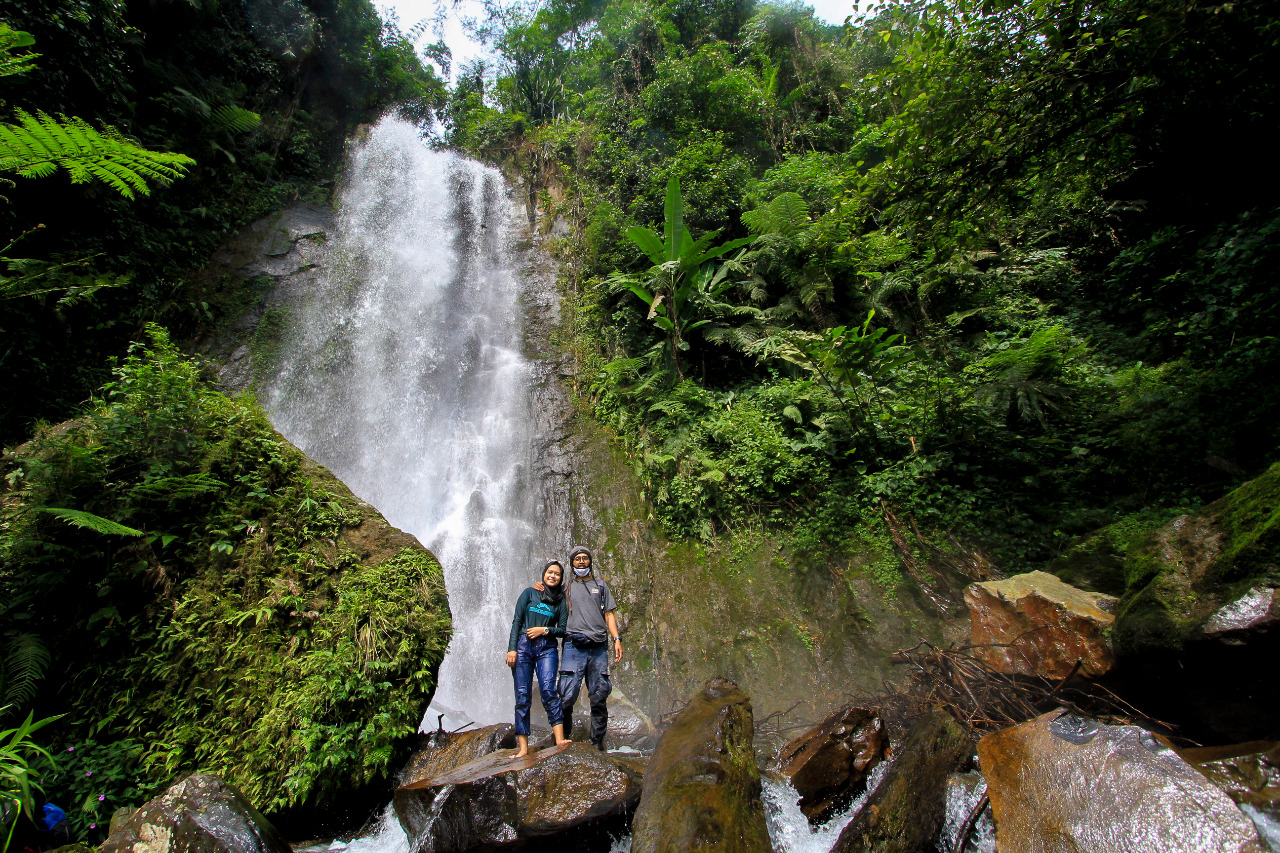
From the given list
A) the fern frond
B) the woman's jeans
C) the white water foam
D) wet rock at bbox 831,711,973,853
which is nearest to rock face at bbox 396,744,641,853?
the woman's jeans

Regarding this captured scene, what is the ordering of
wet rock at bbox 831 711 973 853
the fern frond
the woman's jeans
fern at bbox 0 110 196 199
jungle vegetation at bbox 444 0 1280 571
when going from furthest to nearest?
the fern frond
jungle vegetation at bbox 444 0 1280 571
the woman's jeans
fern at bbox 0 110 196 199
wet rock at bbox 831 711 973 853

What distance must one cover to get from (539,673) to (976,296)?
8.98 meters

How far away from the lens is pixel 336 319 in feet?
38.0

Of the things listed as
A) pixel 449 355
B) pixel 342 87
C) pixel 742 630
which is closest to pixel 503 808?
pixel 742 630

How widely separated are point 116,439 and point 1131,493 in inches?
366

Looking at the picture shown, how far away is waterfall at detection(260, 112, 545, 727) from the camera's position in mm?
7977

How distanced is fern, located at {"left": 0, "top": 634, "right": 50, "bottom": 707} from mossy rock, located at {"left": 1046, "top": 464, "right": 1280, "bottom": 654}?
274 inches

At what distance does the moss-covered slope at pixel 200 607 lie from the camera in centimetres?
356

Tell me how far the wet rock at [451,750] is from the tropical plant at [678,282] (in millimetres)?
5814

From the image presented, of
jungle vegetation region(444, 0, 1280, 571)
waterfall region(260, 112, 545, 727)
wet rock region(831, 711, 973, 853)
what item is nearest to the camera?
wet rock region(831, 711, 973, 853)

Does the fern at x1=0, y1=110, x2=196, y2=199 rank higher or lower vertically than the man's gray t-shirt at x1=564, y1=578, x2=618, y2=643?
higher

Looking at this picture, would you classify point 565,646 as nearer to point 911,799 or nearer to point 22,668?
point 911,799

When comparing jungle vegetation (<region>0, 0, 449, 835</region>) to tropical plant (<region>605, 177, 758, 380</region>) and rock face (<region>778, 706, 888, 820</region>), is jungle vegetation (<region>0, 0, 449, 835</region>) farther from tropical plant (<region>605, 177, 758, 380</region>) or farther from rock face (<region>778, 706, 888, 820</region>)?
tropical plant (<region>605, 177, 758, 380</region>)

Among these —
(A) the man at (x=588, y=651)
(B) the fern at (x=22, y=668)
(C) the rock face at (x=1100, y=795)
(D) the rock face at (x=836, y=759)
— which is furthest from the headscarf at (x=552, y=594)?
(B) the fern at (x=22, y=668)
